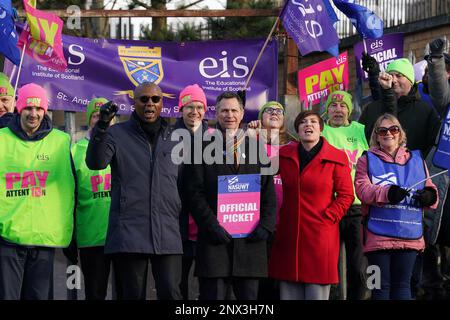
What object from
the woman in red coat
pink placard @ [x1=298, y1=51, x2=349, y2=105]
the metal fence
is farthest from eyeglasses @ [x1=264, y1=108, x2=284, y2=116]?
the metal fence

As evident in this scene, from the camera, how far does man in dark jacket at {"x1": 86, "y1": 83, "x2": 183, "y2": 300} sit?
7.66 meters

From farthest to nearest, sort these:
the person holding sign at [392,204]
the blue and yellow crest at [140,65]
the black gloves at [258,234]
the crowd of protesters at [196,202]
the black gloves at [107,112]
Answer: the blue and yellow crest at [140,65] → the person holding sign at [392,204] → the black gloves at [258,234] → the crowd of protesters at [196,202] → the black gloves at [107,112]

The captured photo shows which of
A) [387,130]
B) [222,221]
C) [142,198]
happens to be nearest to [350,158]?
[387,130]

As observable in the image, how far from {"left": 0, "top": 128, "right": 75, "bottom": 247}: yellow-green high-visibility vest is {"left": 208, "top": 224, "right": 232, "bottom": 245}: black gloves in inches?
43.2

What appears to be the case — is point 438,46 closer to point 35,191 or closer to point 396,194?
point 396,194

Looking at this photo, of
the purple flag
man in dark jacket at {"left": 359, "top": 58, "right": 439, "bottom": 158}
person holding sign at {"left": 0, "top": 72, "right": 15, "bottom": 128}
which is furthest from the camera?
the purple flag

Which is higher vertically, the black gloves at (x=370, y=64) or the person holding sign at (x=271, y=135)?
the black gloves at (x=370, y=64)

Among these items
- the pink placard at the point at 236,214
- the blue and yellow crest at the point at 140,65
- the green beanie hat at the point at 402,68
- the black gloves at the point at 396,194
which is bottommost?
the pink placard at the point at 236,214

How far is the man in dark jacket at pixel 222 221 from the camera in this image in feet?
26.0

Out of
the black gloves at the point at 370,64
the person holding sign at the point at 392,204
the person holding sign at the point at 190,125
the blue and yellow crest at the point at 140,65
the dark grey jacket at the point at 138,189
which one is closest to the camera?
the dark grey jacket at the point at 138,189

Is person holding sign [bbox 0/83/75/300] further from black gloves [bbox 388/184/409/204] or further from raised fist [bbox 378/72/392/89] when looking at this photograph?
raised fist [bbox 378/72/392/89]

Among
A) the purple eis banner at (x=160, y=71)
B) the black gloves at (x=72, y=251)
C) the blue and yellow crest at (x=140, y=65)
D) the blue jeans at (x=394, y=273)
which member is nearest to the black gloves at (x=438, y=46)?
the blue jeans at (x=394, y=273)

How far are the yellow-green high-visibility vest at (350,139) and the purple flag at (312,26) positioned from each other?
5.48 ft

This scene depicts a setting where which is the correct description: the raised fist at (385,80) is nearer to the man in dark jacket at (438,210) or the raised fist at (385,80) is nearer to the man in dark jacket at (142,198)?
the man in dark jacket at (438,210)
